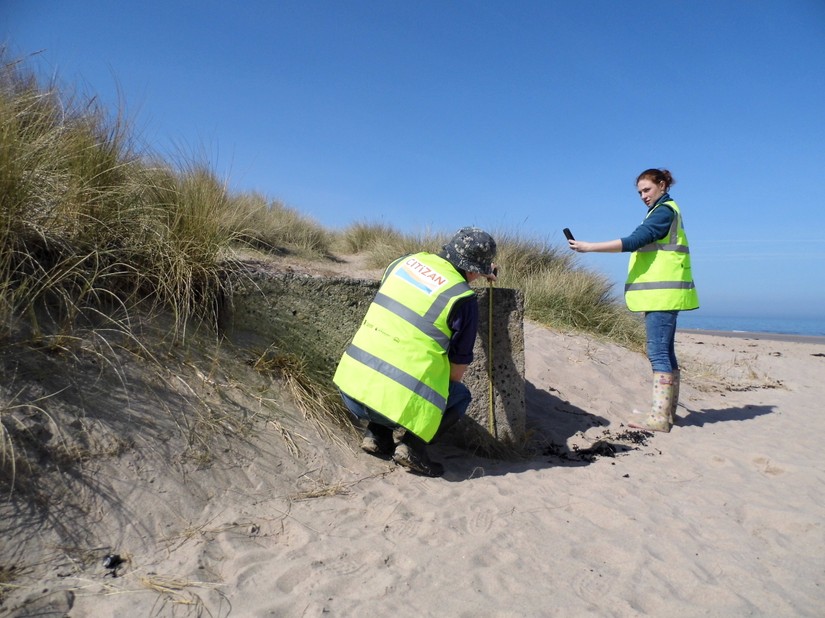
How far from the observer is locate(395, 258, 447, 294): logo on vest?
9.29 ft

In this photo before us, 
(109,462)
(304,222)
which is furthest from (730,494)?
(304,222)

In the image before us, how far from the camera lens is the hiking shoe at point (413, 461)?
2.96 meters

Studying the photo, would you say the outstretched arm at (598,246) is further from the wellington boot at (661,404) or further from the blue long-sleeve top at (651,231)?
the wellington boot at (661,404)

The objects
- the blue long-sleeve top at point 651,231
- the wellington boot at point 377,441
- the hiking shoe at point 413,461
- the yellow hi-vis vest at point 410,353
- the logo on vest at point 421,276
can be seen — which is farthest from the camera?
the blue long-sleeve top at point 651,231

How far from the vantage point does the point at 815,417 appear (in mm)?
4848

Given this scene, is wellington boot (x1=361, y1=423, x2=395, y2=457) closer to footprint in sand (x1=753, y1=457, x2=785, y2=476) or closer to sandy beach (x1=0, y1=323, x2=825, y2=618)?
sandy beach (x1=0, y1=323, x2=825, y2=618)

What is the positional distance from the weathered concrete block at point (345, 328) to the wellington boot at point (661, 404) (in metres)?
1.17

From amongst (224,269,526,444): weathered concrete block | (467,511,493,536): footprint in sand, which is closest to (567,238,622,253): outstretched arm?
(224,269,526,444): weathered concrete block

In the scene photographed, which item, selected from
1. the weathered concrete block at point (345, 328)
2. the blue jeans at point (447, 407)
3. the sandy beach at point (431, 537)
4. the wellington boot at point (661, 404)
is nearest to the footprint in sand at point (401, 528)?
the sandy beach at point (431, 537)

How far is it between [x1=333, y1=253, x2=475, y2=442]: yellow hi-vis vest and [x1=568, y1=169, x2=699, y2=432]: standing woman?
5.32 ft

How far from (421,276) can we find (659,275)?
2.12 m

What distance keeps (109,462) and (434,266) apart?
5.87 feet

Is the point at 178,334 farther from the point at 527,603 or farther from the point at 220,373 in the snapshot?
the point at 527,603

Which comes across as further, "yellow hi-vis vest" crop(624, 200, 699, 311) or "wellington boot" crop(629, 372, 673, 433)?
"wellington boot" crop(629, 372, 673, 433)
